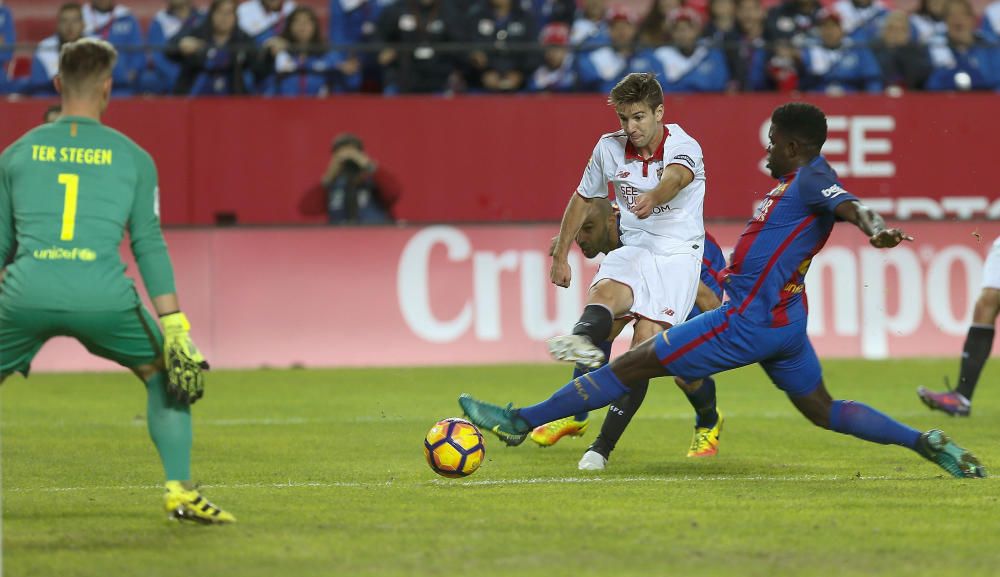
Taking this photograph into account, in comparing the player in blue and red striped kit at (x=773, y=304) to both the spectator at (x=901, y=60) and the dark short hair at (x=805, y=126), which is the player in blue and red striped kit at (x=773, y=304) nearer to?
the dark short hair at (x=805, y=126)

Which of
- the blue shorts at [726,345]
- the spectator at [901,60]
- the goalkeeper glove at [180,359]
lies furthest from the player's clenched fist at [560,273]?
the spectator at [901,60]

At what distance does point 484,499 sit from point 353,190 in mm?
10598

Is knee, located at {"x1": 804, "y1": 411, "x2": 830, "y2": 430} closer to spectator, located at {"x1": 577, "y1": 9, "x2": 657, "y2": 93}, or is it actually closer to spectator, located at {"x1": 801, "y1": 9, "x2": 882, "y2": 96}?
spectator, located at {"x1": 577, "y1": 9, "x2": 657, "y2": 93}

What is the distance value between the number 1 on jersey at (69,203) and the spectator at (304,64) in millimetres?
11647

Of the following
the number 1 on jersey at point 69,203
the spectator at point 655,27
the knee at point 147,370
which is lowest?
the knee at point 147,370

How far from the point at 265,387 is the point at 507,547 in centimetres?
882

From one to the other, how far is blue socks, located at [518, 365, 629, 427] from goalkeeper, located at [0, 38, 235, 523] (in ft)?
6.93

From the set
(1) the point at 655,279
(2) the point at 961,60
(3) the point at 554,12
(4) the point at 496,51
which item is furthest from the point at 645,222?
(2) the point at 961,60

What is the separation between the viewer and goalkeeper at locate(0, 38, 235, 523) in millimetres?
6590

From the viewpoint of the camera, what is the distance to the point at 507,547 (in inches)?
253

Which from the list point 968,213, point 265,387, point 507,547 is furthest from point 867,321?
point 507,547

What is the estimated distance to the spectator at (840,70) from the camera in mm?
19109

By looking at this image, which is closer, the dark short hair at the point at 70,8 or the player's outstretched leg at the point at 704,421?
the player's outstretched leg at the point at 704,421

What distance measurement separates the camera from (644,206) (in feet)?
28.3
